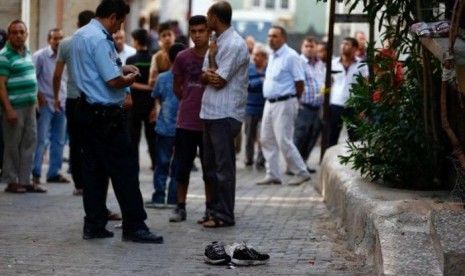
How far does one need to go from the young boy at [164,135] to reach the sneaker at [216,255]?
3.40 meters

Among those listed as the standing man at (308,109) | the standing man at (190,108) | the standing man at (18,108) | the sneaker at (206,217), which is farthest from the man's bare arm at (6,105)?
the standing man at (308,109)

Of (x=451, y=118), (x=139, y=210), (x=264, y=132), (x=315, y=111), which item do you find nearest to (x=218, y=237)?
(x=139, y=210)

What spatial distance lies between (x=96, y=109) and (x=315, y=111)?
328 inches

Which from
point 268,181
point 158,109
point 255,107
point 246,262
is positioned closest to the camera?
point 246,262

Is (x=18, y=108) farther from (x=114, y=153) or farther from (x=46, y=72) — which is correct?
(x=114, y=153)

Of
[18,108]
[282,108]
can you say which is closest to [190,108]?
[18,108]

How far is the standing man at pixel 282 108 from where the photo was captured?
15867 mm

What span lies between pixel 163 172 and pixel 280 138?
3477mm

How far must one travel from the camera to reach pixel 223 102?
35.5 ft

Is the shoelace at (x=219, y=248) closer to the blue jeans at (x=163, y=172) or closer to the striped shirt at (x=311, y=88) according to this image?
the blue jeans at (x=163, y=172)

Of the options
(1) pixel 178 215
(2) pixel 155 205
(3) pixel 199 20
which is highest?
(3) pixel 199 20

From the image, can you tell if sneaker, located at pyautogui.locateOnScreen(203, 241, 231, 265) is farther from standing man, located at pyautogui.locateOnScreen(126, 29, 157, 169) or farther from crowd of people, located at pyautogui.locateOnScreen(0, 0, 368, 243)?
standing man, located at pyautogui.locateOnScreen(126, 29, 157, 169)

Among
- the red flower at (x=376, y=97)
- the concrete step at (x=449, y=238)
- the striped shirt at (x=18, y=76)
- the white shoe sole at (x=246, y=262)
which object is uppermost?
the red flower at (x=376, y=97)

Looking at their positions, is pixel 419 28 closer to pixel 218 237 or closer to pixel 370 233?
pixel 370 233
